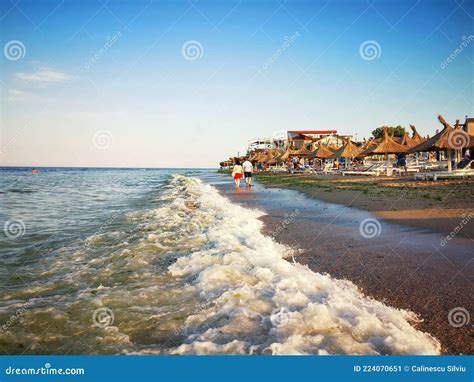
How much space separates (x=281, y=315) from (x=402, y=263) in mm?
2597

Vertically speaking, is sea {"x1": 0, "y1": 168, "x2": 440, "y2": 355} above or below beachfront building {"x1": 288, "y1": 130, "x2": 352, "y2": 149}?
below

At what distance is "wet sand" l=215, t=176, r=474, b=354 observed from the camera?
10.8 ft

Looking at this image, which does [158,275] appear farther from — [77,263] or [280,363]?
[280,363]

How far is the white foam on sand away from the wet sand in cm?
22

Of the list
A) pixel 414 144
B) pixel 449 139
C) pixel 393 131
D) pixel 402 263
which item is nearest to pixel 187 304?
pixel 402 263

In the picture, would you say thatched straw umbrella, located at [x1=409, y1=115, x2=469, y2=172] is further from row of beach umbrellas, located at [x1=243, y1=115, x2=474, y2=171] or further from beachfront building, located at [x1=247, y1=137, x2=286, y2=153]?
beachfront building, located at [x1=247, y1=137, x2=286, y2=153]

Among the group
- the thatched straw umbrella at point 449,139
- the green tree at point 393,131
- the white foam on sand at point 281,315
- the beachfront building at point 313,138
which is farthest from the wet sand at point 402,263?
the green tree at point 393,131

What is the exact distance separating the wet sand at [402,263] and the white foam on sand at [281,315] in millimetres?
220

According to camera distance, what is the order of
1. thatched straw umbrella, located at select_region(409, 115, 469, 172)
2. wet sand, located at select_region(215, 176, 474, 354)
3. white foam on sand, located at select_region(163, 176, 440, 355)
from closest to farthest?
white foam on sand, located at select_region(163, 176, 440, 355) → wet sand, located at select_region(215, 176, 474, 354) → thatched straw umbrella, located at select_region(409, 115, 469, 172)

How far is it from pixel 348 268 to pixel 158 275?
3054 millimetres

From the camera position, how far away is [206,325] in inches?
133

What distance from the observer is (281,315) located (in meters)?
3.45

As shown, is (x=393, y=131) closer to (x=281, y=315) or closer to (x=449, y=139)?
(x=449, y=139)

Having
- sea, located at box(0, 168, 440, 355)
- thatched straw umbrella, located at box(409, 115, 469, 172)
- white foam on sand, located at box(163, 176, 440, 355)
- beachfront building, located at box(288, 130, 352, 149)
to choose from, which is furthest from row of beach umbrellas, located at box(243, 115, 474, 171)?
beachfront building, located at box(288, 130, 352, 149)
